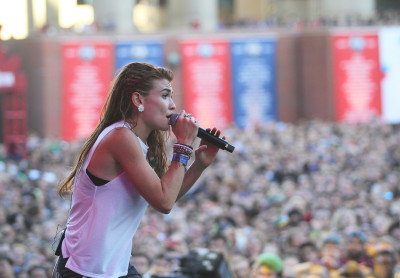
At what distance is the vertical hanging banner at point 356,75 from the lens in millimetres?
27594

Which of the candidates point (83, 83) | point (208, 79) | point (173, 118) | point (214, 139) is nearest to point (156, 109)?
point (173, 118)

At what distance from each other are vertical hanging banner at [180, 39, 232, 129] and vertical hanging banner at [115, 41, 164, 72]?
929 millimetres

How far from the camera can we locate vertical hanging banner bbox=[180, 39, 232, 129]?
89.2ft

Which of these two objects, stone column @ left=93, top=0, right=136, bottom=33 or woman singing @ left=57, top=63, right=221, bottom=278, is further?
stone column @ left=93, top=0, right=136, bottom=33

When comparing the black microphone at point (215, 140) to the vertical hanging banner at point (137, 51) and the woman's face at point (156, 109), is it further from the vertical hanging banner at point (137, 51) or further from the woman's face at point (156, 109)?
the vertical hanging banner at point (137, 51)

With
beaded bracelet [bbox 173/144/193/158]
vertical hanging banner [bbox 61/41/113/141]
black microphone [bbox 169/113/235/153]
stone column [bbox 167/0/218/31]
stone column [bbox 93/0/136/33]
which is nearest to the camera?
beaded bracelet [bbox 173/144/193/158]

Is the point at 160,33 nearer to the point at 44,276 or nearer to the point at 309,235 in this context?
the point at 309,235

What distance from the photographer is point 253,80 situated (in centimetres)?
2780

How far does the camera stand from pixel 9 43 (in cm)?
2750

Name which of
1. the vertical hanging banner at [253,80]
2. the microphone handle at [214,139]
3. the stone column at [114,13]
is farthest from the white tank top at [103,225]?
the stone column at [114,13]

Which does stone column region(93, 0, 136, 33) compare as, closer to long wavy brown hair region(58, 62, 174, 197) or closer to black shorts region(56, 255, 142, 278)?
long wavy brown hair region(58, 62, 174, 197)

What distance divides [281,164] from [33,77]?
12789 mm

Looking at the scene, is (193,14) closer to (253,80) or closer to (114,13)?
(114,13)

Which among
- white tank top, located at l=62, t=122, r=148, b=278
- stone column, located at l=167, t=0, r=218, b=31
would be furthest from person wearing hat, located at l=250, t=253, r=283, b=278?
stone column, located at l=167, t=0, r=218, b=31
